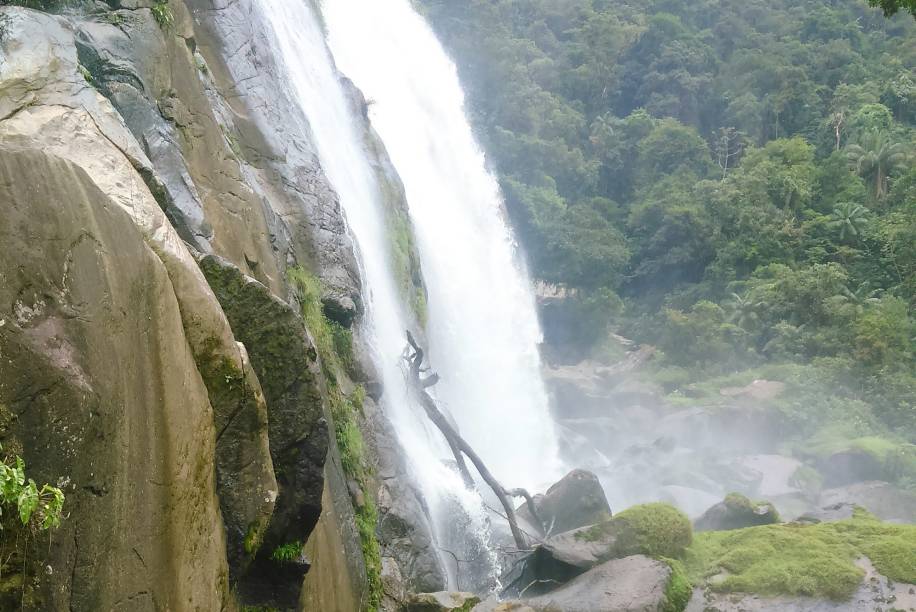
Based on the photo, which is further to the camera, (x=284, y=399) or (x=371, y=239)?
(x=371, y=239)

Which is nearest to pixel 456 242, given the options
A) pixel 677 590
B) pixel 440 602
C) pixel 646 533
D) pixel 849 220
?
pixel 646 533

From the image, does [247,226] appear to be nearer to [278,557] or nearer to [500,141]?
[278,557]

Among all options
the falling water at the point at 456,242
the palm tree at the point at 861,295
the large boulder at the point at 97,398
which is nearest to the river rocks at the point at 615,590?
the large boulder at the point at 97,398

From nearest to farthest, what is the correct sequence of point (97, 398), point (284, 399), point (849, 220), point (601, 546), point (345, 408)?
point (97, 398) < point (284, 399) < point (345, 408) < point (601, 546) < point (849, 220)

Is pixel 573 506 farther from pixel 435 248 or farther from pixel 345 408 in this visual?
pixel 435 248

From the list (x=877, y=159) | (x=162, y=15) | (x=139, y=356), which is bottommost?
(x=139, y=356)

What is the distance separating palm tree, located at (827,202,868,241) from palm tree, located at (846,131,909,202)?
2942 mm

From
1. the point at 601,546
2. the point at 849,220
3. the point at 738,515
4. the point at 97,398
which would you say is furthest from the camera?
the point at 849,220

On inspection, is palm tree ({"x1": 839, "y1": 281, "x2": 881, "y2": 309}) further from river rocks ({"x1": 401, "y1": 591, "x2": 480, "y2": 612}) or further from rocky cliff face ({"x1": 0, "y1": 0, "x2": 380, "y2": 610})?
rocky cliff face ({"x1": 0, "y1": 0, "x2": 380, "y2": 610})

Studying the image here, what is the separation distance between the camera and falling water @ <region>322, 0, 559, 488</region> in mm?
22000

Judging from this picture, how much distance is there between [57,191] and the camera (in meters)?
3.31

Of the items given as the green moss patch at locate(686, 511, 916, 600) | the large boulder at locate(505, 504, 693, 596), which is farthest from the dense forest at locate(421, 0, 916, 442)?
the large boulder at locate(505, 504, 693, 596)

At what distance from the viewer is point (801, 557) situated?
1037 centimetres

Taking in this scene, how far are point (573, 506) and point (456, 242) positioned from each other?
41.6 feet
